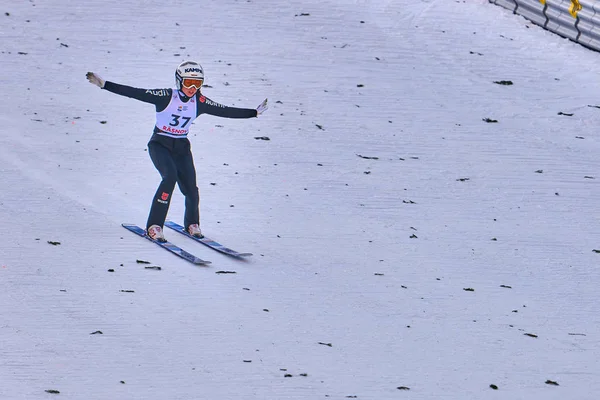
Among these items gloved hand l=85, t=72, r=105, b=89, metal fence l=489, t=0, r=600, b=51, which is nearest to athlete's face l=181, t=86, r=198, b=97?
gloved hand l=85, t=72, r=105, b=89

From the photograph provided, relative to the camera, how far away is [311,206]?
9.89m

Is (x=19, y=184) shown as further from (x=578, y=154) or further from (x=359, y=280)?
(x=578, y=154)

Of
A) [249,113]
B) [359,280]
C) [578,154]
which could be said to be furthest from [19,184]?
[578,154]

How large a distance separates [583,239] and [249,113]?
3262mm

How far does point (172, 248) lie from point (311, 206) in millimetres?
1838

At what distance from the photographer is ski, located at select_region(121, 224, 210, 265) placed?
8231 mm

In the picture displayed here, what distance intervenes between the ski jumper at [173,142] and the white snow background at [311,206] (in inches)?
15.6

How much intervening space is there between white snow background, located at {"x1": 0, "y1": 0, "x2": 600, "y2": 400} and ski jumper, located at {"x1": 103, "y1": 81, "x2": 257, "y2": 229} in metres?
0.40

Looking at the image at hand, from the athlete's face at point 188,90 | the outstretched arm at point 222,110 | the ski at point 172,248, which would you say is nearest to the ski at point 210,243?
the ski at point 172,248

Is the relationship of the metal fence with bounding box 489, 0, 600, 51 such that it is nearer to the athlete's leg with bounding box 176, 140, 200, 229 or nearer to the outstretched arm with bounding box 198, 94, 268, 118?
the outstretched arm with bounding box 198, 94, 268, 118

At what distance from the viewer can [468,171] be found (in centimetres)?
1102

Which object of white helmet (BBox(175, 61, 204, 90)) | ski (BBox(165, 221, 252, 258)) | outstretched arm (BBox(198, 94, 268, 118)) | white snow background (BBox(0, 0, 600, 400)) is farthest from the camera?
outstretched arm (BBox(198, 94, 268, 118))

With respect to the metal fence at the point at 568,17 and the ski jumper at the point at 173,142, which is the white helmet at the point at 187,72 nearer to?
the ski jumper at the point at 173,142

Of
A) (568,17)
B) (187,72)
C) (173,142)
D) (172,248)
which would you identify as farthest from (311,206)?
(568,17)
